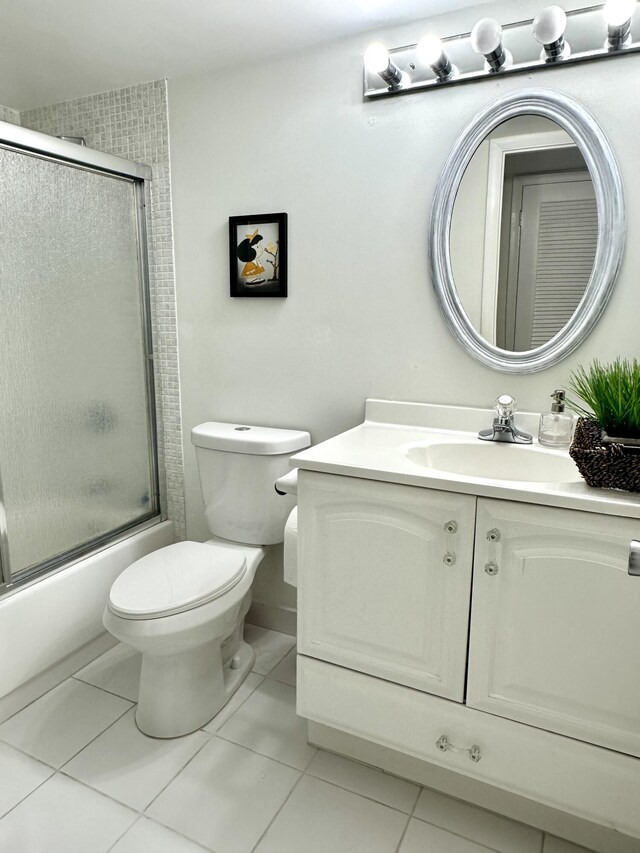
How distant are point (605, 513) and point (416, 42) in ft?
4.55

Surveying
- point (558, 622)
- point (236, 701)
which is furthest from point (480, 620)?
point (236, 701)

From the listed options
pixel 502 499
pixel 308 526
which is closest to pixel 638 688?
pixel 502 499

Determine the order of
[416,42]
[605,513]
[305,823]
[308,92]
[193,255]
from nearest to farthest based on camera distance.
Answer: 1. [605,513]
2. [305,823]
3. [416,42]
4. [308,92]
5. [193,255]

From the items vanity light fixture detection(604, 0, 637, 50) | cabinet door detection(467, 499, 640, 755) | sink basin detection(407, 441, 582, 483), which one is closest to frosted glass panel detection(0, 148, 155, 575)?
sink basin detection(407, 441, 582, 483)

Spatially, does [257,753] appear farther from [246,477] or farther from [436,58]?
[436,58]

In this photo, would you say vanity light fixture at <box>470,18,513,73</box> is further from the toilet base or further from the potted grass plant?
the toilet base

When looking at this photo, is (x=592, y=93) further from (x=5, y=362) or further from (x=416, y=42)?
(x=5, y=362)

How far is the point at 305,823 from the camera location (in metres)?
1.39

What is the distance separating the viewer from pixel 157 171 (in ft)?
6.91

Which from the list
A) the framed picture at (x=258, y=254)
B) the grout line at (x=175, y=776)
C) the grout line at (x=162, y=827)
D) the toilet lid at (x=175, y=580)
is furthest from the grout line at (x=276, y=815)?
the framed picture at (x=258, y=254)

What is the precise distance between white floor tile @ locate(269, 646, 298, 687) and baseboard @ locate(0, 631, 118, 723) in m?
0.62

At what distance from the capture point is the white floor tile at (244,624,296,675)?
1988 millimetres

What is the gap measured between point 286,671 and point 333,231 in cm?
146

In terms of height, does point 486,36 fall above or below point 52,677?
above
